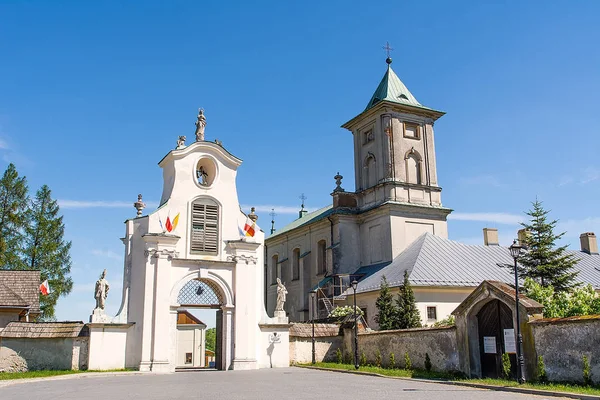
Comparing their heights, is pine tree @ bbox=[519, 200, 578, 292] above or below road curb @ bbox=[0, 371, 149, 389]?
above

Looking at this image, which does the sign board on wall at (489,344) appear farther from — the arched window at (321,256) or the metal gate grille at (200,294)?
the arched window at (321,256)

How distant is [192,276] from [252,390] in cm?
1218

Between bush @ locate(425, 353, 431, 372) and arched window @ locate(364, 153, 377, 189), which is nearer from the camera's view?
bush @ locate(425, 353, 431, 372)

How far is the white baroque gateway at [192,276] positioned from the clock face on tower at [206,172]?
53mm

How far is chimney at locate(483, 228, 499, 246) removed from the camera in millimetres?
46469

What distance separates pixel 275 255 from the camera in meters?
55.8

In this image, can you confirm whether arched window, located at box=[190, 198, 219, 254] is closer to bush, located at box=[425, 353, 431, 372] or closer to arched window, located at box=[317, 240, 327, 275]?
bush, located at box=[425, 353, 431, 372]

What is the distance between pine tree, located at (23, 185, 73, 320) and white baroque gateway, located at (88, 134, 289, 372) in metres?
20.4

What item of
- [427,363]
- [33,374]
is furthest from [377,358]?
[33,374]

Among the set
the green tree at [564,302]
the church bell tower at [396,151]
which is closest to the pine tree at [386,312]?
the green tree at [564,302]

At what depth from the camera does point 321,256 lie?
4691 cm

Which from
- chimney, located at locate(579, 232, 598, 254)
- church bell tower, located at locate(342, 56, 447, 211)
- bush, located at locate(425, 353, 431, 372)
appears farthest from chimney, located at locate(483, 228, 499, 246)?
bush, located at locate(425, 353, 431, 372)

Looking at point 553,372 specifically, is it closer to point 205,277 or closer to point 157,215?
point 205,277

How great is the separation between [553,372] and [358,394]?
6.12 metres
